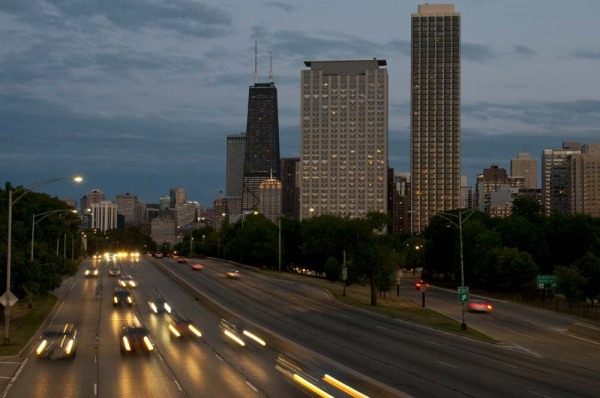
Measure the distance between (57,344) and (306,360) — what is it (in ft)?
45.2

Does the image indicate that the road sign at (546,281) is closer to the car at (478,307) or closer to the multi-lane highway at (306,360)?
the car at (478,307)

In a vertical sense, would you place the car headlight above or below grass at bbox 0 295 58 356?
above

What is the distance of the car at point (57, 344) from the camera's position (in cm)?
3681

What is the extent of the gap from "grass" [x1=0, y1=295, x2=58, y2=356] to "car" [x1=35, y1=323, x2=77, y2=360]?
1026mm

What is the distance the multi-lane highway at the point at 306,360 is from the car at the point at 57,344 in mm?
593

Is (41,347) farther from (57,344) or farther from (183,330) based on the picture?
(183,330)

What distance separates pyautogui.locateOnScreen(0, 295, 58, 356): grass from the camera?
130 ft

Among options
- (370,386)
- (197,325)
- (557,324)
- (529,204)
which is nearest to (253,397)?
(370,386)

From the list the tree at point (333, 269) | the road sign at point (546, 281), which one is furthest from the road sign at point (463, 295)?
the tree at point (333, 269)

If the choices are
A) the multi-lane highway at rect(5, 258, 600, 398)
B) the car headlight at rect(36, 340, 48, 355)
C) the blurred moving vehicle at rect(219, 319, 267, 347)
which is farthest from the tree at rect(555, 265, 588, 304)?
the car headlight at rect(36, 340, 48, 355)

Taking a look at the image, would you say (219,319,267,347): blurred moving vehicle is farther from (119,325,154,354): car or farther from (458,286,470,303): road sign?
(458,286,470,303): road sign

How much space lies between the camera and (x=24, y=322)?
51.8 meters

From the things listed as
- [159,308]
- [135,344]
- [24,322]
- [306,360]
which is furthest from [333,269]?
[306,360]

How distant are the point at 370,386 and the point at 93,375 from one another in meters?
11.7
